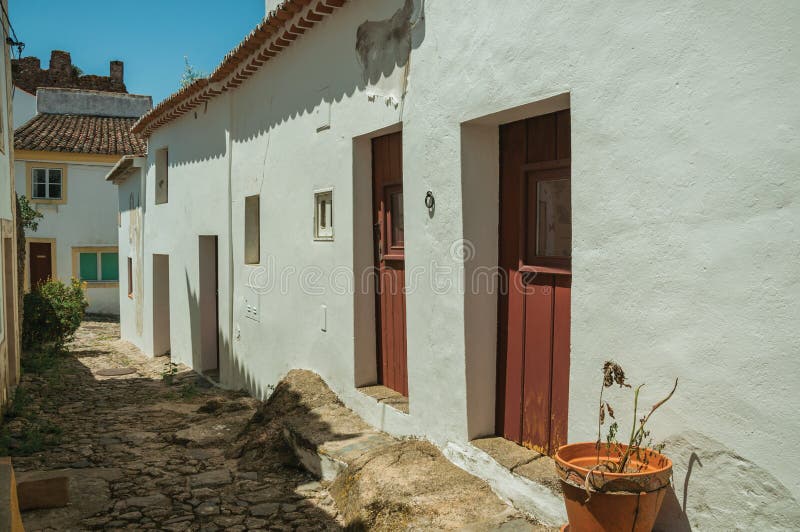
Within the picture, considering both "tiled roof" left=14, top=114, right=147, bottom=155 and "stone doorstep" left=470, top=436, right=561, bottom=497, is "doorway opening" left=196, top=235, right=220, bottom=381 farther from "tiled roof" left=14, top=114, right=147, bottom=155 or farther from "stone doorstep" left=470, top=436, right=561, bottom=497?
"tiled roof" left=14, top=114, right=147, bottom=155

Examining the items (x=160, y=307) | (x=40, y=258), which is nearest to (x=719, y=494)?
(x=160, y=307)

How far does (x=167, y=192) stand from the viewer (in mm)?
13445

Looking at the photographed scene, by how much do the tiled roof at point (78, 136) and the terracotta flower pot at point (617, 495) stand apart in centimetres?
2055

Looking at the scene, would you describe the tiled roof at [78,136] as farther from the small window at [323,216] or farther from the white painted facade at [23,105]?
the small window at [323,216]

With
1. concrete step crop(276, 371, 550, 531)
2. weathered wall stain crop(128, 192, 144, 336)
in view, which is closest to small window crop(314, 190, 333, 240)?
concrete step crop(276, 371, 550, 531)

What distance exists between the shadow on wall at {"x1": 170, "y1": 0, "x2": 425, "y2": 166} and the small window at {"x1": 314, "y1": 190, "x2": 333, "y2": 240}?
2.94 feet

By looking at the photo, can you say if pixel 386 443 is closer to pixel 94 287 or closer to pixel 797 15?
pixel 797 15

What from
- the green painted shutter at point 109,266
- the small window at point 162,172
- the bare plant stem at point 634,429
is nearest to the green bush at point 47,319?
the small window at point 162,172

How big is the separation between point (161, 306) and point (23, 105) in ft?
51.5

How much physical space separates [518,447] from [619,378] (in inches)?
56.2

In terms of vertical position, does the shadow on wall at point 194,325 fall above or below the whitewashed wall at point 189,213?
below

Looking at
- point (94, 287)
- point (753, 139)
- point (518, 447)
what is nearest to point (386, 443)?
point (518, 447)

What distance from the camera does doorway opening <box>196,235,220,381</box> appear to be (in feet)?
37.1

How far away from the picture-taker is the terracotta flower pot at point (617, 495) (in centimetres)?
299
